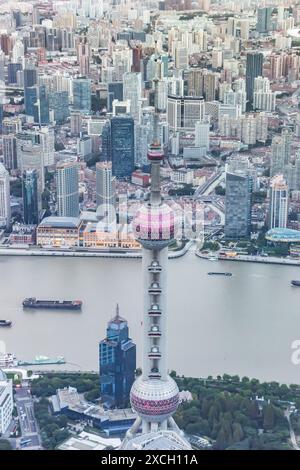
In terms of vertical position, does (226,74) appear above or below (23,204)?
above

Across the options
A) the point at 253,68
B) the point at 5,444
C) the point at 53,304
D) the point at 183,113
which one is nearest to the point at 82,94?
the point at 183,113

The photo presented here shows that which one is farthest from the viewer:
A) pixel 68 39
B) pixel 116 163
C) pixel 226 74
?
pixel 68 39

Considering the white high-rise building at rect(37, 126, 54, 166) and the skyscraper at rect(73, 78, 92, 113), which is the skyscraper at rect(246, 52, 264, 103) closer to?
the skyscraper at rect(73, 78, 92, 113)

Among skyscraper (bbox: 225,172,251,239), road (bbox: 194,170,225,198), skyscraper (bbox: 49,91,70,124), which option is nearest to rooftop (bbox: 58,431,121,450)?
skyscraper (bbox: 225,172,251,239)
